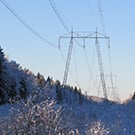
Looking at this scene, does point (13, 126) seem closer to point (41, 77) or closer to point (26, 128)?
point (26, 128)

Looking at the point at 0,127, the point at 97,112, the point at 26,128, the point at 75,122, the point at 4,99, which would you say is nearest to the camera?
the point at 26,128

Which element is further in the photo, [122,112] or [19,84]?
[19,84]

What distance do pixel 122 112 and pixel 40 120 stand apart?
14.6 m

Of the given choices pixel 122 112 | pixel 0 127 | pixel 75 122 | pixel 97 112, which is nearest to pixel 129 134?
pixel 75 122

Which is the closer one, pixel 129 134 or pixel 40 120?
pixel 40 120

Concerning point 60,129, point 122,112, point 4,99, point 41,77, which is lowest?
point 60,129

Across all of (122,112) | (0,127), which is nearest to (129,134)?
(122,112)

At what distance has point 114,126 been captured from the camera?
1905 centimetres

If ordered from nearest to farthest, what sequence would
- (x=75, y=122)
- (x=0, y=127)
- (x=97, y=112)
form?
(x=0, y=127), (x=75, y=122), (x=97, y=112)

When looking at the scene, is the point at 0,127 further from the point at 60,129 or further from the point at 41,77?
the point at 41,77

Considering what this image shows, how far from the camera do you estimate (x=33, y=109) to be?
11.0 m

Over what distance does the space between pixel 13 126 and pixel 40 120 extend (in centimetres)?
52

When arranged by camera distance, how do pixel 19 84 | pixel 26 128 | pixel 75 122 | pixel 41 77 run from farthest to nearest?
pixel 41 77, pixel 19 84, pixel 75 122, pixel 26 128

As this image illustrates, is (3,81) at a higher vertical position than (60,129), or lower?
higher
